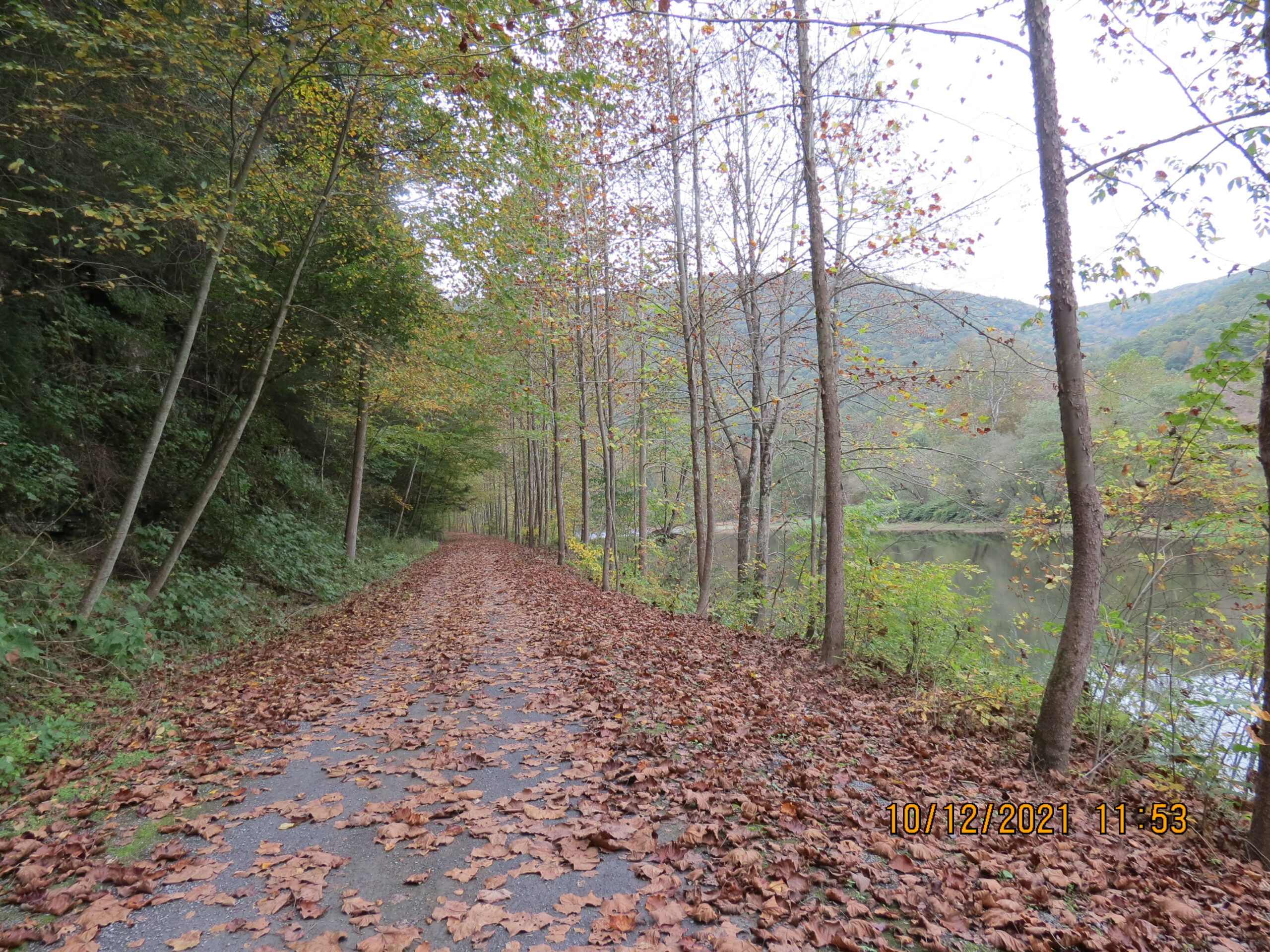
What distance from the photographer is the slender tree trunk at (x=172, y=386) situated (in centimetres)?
633

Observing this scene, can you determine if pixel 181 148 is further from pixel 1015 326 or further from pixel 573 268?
pixel 1015 326

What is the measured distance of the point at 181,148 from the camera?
7.83 m

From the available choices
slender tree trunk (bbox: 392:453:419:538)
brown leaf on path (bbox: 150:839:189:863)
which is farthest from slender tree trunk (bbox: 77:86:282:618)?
slender tree trunk (bbox: 392:453:419:538)

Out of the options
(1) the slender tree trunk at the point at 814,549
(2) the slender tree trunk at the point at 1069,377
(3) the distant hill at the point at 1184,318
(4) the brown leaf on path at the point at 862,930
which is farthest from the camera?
(1) the slender tree trunk at the point at 814,549

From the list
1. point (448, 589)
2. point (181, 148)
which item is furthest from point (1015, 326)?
point (448, 589)

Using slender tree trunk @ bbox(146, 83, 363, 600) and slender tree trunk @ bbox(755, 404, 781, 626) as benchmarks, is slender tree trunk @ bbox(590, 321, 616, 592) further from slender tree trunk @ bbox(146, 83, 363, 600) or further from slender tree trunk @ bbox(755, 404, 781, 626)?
slender tree trunk @ bbox(146, 83, 363, 600)

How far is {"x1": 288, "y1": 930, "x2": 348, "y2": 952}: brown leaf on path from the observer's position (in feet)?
8.23

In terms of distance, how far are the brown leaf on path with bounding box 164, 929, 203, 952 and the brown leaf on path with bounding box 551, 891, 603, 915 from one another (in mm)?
1611

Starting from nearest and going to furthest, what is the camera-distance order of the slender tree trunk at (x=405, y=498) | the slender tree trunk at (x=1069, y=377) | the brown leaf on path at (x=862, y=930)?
1. the brown leaf on path at (x=862, y=930)
2. the slender tree trunk at (x=1069, y=377)
3. the slender tree trunk at (x=405, y=498)

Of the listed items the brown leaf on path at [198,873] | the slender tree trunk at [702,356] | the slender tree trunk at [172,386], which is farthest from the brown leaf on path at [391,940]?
the slender tree trunk at [702,356]

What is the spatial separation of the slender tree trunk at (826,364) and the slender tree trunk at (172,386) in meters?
6.30

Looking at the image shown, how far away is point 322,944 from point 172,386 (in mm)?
6727

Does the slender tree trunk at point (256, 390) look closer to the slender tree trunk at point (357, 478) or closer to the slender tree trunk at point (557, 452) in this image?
the slender tree trunk at point (357, 478)

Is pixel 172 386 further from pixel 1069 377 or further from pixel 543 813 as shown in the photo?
pixel 1069 377
